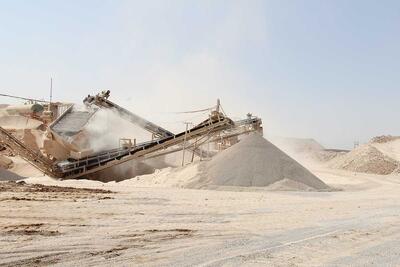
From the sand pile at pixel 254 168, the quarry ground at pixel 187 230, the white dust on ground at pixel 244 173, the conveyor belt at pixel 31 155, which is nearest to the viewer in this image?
the quarry ground at pixel 187 230

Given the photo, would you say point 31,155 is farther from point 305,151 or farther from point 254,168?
point 305,151

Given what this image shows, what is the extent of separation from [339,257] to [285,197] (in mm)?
8857

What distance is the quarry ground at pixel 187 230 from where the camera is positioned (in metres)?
7.34

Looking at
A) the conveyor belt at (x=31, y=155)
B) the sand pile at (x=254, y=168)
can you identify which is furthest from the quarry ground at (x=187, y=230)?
the conveyor belt at (x=31, y=155)

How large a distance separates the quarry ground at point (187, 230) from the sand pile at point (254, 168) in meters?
3.43

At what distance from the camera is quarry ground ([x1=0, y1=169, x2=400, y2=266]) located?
7.34 m

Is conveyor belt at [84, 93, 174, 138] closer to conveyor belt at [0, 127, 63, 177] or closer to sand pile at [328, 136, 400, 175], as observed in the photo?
conveyor belt at [0, 127, 63, 177]

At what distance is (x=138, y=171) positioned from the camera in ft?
80.5

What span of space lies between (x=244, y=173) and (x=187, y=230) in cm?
1035

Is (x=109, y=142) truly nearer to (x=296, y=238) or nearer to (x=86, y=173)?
(x=86, y=173)

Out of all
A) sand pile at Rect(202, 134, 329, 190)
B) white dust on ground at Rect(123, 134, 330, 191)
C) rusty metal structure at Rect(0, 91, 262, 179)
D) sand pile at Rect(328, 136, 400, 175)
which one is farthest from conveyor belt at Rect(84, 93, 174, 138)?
sand pile at Rect(328, 136, 400, 175)

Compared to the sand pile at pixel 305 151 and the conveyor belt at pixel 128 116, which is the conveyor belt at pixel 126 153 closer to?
the conveyor belt at pixel 128 116

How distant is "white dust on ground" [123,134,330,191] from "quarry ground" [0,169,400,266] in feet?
10.7

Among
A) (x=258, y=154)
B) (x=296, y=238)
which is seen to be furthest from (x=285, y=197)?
(x=296, y=238)
